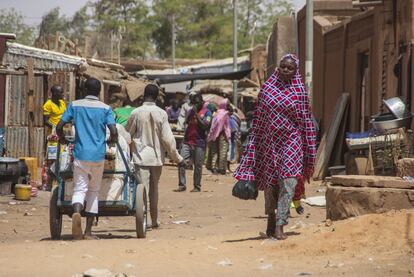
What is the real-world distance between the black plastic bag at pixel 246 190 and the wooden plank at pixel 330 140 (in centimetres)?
1090

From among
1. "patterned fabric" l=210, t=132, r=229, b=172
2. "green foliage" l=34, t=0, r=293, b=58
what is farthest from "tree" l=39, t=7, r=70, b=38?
"patterned fabric" l=210, t=132, r=229, b=172

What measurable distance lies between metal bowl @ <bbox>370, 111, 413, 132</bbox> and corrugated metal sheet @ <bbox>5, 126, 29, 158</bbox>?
770 cm

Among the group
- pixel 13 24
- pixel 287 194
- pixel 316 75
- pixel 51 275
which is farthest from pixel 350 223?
pixel 13 24

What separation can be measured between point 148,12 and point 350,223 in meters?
62.3

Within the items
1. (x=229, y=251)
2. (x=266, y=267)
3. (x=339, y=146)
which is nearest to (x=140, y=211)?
(x=229, y=251)

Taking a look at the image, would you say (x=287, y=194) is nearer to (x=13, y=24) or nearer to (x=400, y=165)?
(x=400, y=165)

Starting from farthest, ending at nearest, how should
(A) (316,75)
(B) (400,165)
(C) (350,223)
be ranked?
(A) (316,75) → (B) (400,165) → (C) (350,223)

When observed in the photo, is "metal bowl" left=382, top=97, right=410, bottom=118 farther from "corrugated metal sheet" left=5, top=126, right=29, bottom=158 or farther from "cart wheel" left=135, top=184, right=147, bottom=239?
"corrugated metal sheet" left=5, top=126, right=29, bottom=158

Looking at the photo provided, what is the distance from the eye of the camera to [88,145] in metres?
9.93

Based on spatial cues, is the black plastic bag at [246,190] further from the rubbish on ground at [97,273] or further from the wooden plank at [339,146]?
the wooden plank at [339,146]

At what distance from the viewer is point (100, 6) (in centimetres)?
7169

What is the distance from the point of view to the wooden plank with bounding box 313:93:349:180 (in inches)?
800

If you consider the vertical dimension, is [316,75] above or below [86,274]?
above

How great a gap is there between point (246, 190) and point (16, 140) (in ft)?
39.6
